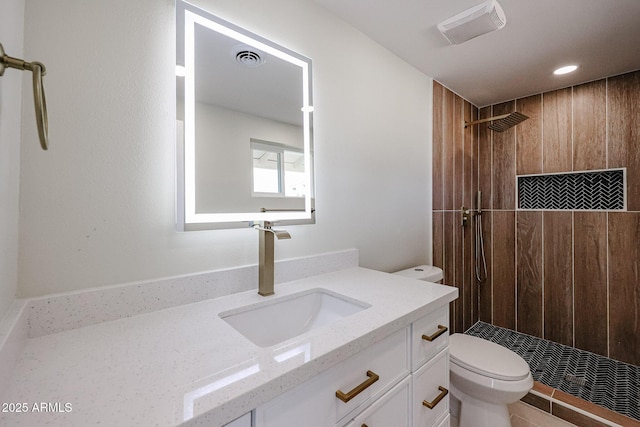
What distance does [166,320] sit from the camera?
0.81 metres

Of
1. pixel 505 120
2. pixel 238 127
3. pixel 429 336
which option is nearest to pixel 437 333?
pixel 429 336

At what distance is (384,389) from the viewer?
2.69 ft

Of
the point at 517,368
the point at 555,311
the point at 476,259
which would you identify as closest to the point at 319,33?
the point at 517,368

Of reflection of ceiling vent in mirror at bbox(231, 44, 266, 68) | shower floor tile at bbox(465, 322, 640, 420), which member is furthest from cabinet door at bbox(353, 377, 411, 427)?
shower floor tile at bbox(465, 322, 640, 420)

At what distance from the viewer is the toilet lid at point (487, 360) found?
1.35 metres

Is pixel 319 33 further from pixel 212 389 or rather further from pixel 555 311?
pixel 555 311

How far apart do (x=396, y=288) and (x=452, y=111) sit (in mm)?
1952

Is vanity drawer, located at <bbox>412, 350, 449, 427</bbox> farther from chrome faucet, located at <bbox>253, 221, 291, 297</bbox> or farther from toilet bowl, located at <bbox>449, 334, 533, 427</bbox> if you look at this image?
chrome faucet, located at <bbox>253, 221, 291, 297</bbox>

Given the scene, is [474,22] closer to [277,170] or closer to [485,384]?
[277,170]

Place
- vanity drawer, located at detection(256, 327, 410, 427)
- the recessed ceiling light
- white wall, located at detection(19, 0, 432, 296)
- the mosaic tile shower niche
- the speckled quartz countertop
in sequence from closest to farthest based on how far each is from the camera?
the speckled quartz countertop < vanity drawer, located at detection(256, 327, 410, 427) < white wall, located at detection(19, 0, 432, 296) < the recessed ceiling light < the mosaic tile shower niche

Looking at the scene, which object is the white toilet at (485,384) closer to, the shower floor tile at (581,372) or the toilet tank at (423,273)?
the toilet tank at (423,273)

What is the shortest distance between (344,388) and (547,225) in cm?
265

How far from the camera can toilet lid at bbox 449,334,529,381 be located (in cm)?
135

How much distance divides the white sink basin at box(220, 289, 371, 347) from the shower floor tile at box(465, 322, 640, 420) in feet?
6.01
